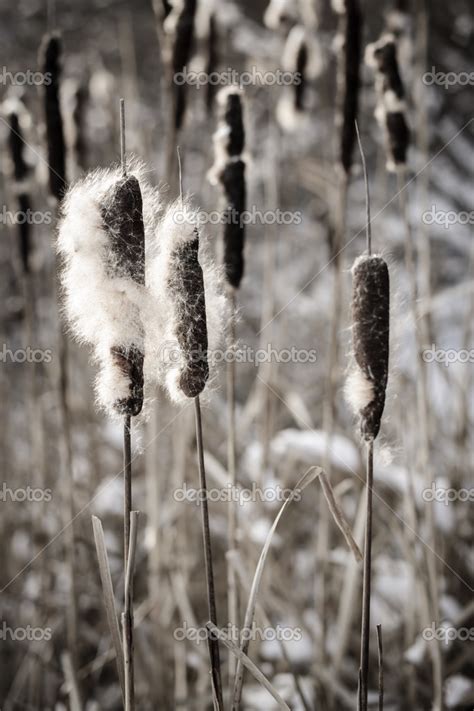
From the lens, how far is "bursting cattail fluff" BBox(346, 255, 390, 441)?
2.10ft

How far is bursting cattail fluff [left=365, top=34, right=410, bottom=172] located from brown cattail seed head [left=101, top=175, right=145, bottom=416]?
2.15ft

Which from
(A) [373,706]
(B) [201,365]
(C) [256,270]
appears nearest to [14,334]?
(C) [256,270]

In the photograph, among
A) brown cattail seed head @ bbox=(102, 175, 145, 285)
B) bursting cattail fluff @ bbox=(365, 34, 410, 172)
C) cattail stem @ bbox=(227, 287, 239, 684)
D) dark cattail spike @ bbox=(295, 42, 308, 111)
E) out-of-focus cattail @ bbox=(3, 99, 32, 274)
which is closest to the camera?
brown cattail seed head @ bbox=(102, 175, 145, 285)

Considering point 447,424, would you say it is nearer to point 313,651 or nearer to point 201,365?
point 313,651

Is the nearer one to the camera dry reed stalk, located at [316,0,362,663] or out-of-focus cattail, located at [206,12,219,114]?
dry reed stalk, located at [316,0,362,663]

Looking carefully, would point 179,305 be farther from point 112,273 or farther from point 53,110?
point 53,110

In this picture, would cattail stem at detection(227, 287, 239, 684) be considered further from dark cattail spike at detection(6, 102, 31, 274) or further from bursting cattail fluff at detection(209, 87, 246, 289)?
dark cattail spike at detection(6, 102, 31, 274)

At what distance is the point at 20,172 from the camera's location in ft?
4.17

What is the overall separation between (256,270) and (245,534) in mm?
3289

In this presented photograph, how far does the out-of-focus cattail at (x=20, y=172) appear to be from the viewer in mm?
1229

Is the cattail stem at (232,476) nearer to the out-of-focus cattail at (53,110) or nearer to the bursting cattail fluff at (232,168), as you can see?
the bursting cattail fluff at (232,168)

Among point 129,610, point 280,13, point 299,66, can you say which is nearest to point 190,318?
point 129,610

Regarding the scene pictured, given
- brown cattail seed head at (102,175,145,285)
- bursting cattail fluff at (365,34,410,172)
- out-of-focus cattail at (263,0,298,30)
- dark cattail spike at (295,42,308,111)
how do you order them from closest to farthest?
brown cattail seed head at (102,175,145,285), bursting cattail fluff at (365,34,410,172), dark cattail spike at (295,42,308,111), out-of-focus cattail at (263,0,298,30)

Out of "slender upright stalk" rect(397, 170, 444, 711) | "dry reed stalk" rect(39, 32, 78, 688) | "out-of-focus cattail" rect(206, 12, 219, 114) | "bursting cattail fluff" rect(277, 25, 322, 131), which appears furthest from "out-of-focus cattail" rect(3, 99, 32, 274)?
"slender upright stalk" rect(397, 170, 444, 711)
